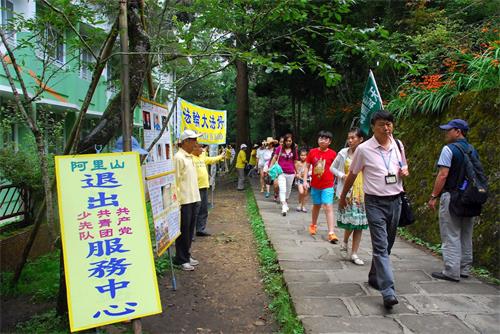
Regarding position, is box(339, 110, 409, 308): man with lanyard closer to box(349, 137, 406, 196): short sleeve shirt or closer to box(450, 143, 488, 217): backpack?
box(349, 137, 406, 196): short sleeve shirt

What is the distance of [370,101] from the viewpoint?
18.4 ft

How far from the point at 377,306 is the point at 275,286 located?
3.73 ft

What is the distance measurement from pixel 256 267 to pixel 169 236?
4.95ft

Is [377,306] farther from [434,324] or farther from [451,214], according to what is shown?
[451,214]

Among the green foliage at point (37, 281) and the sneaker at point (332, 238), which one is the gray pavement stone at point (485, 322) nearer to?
the sneaker at point (332, 238)

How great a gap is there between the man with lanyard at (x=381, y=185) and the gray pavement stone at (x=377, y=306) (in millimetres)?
105

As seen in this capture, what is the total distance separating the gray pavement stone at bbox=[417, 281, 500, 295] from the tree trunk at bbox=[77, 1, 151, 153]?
353 cm

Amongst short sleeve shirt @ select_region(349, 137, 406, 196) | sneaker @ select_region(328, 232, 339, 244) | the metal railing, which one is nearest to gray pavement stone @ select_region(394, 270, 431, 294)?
short sleeve shirt @ select_region(349, 137, 406, 196)

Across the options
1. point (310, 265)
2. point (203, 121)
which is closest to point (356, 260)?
point (310, 265)

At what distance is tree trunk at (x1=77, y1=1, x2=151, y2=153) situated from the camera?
362 centimetres

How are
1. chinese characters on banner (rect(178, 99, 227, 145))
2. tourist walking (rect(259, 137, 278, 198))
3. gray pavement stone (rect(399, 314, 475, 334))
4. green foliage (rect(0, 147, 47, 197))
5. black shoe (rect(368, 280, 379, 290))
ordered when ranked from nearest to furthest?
gray pavement stone (rect(399, 314, 475, 334)), black shoe (rect(368, 280, 379, 290)), green foliage (rect(0, 147, 47, 197)), chinese characters on banner (rect(178, 99, 227, 145)), tourist walking (rect(259, 137, 278, 198))

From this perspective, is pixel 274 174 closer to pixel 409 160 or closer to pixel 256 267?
pixel 409 160

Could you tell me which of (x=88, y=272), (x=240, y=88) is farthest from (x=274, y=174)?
(x=240, y=88)

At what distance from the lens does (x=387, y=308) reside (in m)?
3.57
